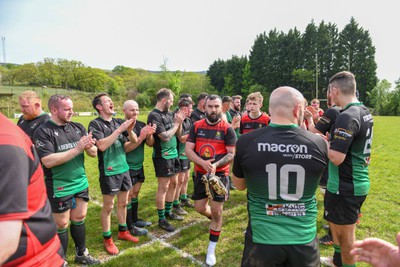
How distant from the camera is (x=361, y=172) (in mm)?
3258

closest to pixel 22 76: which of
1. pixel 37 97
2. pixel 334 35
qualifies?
pixel 334 35

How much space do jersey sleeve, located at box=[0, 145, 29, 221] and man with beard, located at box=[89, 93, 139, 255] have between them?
2833 mm

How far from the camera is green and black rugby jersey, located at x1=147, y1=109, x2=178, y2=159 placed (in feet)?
17.0

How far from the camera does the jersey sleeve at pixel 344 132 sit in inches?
118

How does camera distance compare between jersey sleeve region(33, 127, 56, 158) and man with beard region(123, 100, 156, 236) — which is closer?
jersey sleeve region(33, 127, 56, 158)

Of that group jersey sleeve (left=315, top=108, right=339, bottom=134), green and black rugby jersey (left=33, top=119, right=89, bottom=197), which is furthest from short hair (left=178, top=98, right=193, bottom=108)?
jersey sleeve (left=315, top=108, right=339, bottom=134)

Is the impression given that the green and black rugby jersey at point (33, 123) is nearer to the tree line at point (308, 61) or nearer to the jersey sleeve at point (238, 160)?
the jersey sleeve at point (238, 160)

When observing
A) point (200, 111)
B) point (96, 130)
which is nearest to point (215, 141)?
point (96, 130)

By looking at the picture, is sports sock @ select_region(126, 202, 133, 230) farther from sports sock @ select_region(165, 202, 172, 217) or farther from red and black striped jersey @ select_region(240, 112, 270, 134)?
red and black striped jersey @ select_region(240, 112, 270, 134)

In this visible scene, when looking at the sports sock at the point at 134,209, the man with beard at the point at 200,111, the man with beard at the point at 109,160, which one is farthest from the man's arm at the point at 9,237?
the man with beard at the point at 200,111

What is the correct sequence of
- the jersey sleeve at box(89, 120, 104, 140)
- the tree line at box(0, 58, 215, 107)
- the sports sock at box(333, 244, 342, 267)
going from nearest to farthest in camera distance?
the sports sock at box(333, 244, 342, 267) < the jersey sleeve at box(89, 120, 104, 140) < the tree line at box(0, 58, 215, 107)

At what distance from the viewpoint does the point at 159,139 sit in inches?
211

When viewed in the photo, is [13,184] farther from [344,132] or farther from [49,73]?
[49,73]

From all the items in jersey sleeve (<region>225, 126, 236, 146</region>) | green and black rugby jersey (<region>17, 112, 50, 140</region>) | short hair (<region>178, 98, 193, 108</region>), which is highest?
short hair (<region>178, 98, 193, 108</region>)
